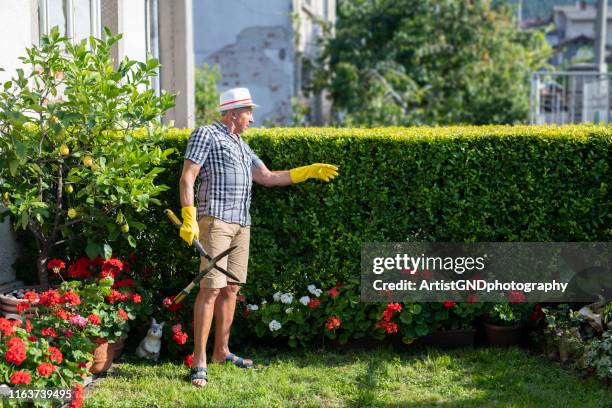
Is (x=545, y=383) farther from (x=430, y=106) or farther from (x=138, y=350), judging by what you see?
(x=430, y=106)

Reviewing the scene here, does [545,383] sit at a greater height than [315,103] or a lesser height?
lesser

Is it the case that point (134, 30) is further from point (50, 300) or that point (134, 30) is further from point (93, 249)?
point (50, 300)

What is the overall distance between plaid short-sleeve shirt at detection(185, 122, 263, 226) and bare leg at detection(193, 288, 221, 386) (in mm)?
515

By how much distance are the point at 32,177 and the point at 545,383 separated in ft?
12.1

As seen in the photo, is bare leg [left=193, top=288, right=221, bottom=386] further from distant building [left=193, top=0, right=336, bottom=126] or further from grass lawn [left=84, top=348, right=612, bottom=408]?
distant building [left=193, top=0, right=336, bottom=126]

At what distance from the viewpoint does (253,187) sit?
5.28 metres

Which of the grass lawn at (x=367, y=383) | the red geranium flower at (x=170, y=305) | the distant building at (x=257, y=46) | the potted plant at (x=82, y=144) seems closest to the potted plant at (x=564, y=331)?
the grass lawn at (x=367, y=383)

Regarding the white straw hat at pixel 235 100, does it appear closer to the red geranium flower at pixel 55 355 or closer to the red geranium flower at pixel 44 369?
the red geranium flower at pixel 55 355

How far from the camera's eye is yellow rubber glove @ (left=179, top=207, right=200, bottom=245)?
463 cm

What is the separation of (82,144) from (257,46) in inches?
345

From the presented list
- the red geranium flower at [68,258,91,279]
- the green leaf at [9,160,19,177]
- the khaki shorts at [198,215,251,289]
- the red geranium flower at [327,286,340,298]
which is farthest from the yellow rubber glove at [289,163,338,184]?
the green leaf at [9,160,19,177]

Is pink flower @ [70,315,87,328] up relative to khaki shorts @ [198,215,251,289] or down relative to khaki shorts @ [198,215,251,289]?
down

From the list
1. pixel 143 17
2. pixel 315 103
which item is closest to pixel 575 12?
pixel 315 103

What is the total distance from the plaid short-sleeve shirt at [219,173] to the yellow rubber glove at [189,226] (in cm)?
14
